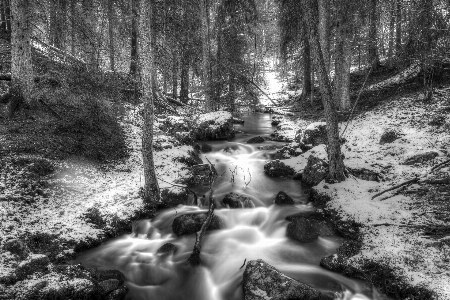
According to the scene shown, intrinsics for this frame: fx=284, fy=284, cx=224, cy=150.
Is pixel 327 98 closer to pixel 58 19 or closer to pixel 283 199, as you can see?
pixel 283 199

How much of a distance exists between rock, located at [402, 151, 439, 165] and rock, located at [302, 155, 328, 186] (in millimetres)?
2436

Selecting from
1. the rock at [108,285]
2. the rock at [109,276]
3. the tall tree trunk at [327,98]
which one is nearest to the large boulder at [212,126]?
the tall tree trunk at [327,98]

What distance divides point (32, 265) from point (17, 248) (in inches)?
22.4

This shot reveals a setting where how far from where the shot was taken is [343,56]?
13.2 meters

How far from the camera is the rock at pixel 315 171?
8890mm

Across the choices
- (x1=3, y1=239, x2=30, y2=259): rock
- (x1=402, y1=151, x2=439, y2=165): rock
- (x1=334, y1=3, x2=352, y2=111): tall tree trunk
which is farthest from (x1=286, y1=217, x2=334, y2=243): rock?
(x1=334, y1=3, x2=352, y2=111): tall tree trunk

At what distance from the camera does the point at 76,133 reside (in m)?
9.76

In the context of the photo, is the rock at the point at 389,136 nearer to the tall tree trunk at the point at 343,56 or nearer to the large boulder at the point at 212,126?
the tall tree trunk at the point at 343,56

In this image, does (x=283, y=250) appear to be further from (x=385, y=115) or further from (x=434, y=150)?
(x=385, y=115)

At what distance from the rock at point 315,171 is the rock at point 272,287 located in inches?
178

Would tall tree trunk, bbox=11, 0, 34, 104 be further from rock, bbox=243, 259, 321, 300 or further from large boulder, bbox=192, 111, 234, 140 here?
rock, bbox=243, 259, 321, 300

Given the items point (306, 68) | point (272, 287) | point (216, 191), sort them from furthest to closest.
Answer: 1. point (306, 68)
2. point (216, 191)
3. point (272, 287)

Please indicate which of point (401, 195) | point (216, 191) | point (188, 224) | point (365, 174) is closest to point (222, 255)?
point (188, 224)

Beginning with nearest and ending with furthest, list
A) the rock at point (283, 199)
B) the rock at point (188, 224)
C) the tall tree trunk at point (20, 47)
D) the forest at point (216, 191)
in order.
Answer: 1. the forest at point (216, 191)
2. the rock at point (188, 224)
3. the tall tree trunk at point (20, 47)
4. the rock at point (283, 199)
